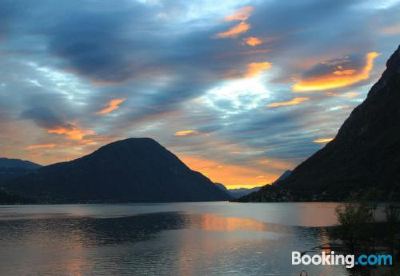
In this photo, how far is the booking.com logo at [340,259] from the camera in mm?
90731

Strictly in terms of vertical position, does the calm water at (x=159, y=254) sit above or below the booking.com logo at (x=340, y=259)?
below

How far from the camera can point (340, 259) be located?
10531 centimetres

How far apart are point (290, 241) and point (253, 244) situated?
1341 cm

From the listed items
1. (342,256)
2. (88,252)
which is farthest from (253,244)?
(88,252)

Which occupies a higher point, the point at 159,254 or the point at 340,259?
the point at 340,259

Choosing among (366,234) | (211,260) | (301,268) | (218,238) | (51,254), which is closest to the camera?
(301,268)

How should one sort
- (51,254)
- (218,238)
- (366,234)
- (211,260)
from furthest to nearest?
1. (218,238)
2. (51,254)
3. (211,260)
4. (366,234)

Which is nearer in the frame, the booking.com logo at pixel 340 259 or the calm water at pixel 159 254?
the booking.com logo at pixel 340 259

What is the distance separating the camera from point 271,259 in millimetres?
111875

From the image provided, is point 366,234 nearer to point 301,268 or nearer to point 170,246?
point 301,268

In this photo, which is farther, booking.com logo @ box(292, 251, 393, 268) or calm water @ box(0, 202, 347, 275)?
calm water @ box(0, 202, 347, 275)

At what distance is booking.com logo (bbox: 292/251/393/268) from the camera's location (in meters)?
90.7

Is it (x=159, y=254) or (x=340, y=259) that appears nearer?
(x=340, y=259)

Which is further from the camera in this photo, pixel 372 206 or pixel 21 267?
pixel 372 206
